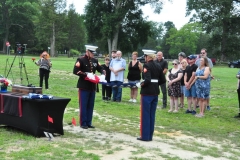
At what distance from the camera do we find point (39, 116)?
21.1ft

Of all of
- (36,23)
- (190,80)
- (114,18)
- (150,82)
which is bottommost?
(190,80)

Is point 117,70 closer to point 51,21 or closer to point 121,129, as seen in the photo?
point 121,129

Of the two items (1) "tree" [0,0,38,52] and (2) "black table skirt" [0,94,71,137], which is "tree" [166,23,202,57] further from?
(2) "black table skirt" [0,94,71,137]

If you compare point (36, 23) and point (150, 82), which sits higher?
point (36, 23)

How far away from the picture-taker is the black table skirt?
6426 millimetres

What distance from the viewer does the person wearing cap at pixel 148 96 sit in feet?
22.6

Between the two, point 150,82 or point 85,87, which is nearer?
point 150,82

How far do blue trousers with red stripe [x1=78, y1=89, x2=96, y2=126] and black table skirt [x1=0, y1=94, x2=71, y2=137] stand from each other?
857 mm

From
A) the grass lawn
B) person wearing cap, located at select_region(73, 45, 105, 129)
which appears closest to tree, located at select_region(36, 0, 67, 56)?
the grass lawn

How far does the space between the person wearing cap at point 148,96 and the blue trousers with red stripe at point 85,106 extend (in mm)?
1400

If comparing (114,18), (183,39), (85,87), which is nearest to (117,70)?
(85,87)

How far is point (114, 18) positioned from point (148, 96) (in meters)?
35.8

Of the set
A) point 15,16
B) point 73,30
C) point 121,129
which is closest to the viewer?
point 121,129

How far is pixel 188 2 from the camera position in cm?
4750
